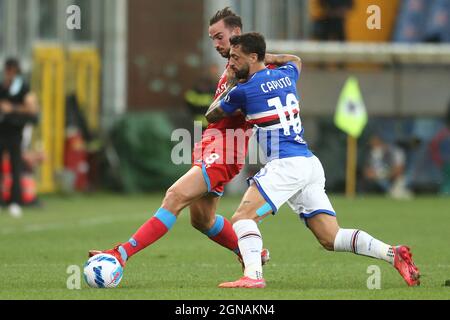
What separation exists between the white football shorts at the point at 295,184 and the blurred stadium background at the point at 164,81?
1523 centimetres

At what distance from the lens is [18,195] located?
64.3 feet

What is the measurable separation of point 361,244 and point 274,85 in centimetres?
138

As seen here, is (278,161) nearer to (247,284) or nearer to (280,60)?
(280,60)

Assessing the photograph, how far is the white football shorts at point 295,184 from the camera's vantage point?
945 centimetres

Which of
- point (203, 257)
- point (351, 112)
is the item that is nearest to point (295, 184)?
point (203, 257)

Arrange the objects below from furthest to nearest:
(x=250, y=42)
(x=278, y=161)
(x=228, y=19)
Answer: (x=228, y=19)
(x=278, y=161)
(x=250, y=42)

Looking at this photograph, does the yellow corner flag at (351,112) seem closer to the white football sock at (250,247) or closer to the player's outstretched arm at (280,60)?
the player's outstretched arm at (280,60)

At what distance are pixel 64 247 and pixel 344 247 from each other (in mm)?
4687

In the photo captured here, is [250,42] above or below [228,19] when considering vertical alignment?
below

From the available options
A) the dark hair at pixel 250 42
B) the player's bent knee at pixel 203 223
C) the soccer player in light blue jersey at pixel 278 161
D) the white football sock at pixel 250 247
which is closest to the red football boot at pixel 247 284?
the white football sock at pixel 250 247

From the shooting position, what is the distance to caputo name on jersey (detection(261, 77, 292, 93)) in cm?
957

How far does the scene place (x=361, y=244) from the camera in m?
9.53
